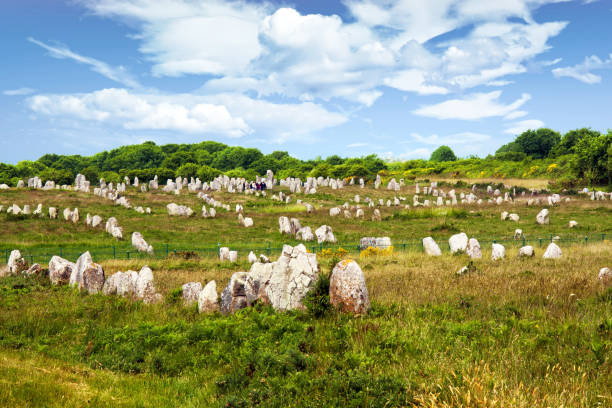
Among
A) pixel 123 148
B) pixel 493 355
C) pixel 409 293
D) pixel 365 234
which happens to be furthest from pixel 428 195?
pixel 123 148

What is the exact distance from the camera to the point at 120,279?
509 inches

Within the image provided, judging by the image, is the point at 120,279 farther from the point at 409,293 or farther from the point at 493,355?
the point at 493,355

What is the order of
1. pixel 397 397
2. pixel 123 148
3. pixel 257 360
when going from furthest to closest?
pixel 123 148 → pixel 257 360 → pixel 397 397

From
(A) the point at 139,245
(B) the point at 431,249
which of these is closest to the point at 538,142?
(B) the point at 431,249

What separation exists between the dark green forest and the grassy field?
5403 cm

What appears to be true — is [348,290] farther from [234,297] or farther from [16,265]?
[16,265]

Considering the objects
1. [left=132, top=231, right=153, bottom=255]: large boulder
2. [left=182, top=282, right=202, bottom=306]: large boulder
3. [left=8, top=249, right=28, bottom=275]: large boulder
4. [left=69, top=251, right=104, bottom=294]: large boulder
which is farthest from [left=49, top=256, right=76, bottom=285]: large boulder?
[left=132, top=231, right=153, bottom=255]: large boulder

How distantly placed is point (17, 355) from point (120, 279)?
16.8 ft

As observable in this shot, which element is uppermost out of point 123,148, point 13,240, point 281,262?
point 123,148

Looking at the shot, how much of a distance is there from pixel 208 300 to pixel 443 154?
11773 centimetres

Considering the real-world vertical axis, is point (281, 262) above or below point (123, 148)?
below

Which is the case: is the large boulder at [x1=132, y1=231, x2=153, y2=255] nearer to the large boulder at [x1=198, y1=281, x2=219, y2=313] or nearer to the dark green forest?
the large boulder at [x1=198, y1=281, x2=219, y2=313]

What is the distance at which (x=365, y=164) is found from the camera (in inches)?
4183

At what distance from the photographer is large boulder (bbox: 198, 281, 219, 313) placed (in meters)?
10.8
